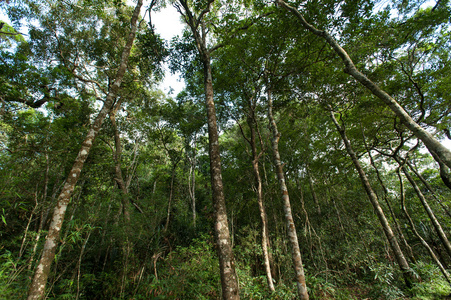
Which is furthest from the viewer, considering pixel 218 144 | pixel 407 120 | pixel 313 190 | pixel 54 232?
pixel 313 190

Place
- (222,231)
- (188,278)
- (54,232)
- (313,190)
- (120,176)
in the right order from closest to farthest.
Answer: (54,232)
(222,231)
(188,278)
(120,176)
(313,190)

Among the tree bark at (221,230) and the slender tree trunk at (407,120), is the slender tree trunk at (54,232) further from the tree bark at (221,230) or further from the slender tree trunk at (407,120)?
the slender tree trunk at (407,120)

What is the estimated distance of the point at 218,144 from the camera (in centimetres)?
447

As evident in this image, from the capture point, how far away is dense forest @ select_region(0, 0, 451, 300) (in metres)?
4.66

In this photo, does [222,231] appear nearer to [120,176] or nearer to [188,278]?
[188,278]

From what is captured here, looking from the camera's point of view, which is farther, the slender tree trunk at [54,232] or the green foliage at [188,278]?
the green foliage at [188,278]

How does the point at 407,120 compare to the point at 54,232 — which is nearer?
the point at 54,232

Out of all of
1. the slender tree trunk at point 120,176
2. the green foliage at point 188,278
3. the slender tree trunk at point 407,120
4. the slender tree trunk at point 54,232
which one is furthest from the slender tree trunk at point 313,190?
the slender tree trunk at point 54,232

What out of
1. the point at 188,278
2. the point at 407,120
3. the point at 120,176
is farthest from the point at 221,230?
the point at 120,176

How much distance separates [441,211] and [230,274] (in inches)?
484

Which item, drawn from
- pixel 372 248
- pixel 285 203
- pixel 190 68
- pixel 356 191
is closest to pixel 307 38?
pixel 190 68

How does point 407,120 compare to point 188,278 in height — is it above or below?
above

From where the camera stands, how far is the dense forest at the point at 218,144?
4.66m

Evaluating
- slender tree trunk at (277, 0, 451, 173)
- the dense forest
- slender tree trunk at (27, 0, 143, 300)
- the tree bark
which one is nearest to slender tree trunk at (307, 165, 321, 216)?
the dense forest
